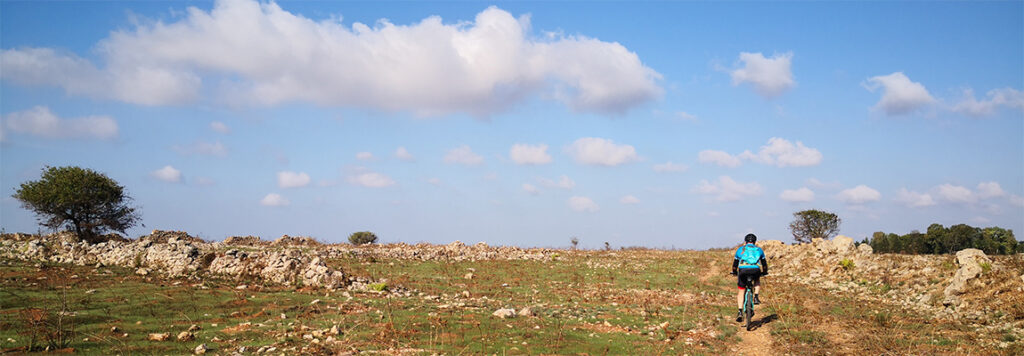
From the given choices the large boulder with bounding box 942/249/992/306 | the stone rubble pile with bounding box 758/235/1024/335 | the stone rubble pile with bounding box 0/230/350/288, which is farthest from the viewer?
the stone rubble pile with bounding box 0/230/350/288

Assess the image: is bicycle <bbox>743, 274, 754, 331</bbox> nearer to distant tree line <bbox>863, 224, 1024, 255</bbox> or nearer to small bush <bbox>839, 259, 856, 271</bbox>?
small bush <bbox>839, 259, 856, 271</bbox>

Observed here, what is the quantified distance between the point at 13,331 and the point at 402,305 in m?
9.89

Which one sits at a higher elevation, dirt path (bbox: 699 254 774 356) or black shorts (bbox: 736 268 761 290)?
black shorts (bbox: 736 268 761 290)

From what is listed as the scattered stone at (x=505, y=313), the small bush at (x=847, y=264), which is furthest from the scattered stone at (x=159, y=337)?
the small bush at (x=847, y=264)

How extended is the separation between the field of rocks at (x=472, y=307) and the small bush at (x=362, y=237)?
1264 inches

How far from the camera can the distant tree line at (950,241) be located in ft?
150

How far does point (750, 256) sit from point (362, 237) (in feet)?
178

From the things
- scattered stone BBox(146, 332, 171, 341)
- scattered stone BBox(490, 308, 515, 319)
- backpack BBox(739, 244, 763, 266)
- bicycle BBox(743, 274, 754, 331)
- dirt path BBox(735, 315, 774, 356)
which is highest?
backpack BBox(739, 244, 763, 266)

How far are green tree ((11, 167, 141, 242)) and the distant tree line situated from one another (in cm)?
5921

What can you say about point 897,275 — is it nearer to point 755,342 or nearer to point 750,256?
point 750,256

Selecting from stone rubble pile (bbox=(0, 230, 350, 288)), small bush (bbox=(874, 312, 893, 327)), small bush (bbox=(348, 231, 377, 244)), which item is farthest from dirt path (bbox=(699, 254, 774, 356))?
small bush (bbox=(348, 231, 377, 244))

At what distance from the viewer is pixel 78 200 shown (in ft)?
112

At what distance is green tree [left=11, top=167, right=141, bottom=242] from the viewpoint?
33500 mm

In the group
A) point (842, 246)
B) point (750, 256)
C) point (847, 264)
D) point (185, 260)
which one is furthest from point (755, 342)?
point (185, 260)
